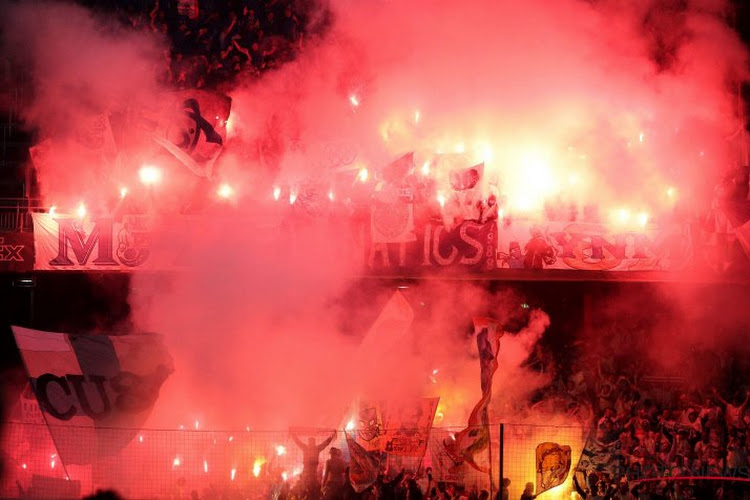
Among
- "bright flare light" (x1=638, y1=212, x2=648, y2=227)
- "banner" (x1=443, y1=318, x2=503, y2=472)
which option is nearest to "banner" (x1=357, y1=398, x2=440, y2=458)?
"banner" (x1=443, y1=318, x2=503, y2=472)

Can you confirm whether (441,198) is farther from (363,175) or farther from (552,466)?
(552,466)

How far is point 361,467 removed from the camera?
7336 mm

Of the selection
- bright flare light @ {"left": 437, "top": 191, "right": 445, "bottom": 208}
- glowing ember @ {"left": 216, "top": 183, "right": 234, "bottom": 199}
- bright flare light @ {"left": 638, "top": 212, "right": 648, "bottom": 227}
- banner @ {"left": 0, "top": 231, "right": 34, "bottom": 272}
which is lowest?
banner @ {"left": 0, "top": 231, "right": 34, "bottom": 272}

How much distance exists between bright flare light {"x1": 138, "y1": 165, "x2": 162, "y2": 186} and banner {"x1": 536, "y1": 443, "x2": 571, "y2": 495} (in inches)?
215

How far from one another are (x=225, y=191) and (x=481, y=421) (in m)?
4.31

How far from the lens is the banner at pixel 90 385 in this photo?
24.2 ft

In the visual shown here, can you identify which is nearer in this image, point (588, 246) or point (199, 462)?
point (199, 462)

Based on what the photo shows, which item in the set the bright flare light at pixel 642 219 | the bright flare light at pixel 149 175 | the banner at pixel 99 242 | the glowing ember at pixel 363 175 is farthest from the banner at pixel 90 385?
the bright flare light at pixel 642 219

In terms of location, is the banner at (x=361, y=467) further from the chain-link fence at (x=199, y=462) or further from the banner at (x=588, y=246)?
the banner at (x=588, y=246)

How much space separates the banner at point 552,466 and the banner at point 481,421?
47 centimetres

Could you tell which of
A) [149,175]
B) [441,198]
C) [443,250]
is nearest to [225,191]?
[149,175]

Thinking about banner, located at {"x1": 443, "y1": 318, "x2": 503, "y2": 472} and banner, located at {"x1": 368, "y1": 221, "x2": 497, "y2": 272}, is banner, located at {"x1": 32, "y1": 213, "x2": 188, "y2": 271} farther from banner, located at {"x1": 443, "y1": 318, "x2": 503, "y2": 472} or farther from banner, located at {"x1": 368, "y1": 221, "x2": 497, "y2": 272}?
banner, located at {"x1": 443, "y1": 318, "x2": 503, "y2": 472}

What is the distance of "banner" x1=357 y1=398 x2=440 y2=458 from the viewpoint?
7.55 meters

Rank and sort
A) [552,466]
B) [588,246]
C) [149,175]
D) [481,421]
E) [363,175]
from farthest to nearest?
[149,175] → [363,175] → [588,246] → [481,421] → [552,466]
